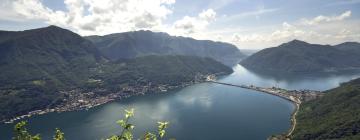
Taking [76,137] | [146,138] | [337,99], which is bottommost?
[76,137]

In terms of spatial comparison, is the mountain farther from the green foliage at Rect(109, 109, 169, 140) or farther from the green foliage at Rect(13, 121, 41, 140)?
the green foliage at Rect(13, 121, 41, 140)

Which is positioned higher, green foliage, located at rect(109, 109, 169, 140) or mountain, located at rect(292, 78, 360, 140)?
green foliage, located at rect(109, 109, 169, 140)

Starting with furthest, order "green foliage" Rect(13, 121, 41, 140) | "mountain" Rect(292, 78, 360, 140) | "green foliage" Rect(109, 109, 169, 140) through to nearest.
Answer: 1. "mountain" Rect(292, 78, 360, 140)
2. "green foliage" Rect(13, 121, 41, 140)
3. "green foliage" Rect(109, 109, 169, 140)

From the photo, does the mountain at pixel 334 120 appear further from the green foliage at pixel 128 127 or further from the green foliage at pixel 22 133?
the green foliage at pixel 22 133

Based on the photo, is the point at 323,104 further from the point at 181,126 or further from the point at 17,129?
the point at 17,129

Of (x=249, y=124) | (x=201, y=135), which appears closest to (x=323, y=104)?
(x=249, y=124)

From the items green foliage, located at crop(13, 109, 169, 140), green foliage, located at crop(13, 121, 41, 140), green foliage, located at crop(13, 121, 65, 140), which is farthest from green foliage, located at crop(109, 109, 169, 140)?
green foliage, located at crop(13, 121, 41, 140)

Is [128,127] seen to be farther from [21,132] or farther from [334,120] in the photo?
[334,120]

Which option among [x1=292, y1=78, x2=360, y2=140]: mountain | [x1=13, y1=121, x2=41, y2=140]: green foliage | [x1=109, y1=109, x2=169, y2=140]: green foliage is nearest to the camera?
[x1=109, y1=109, x2=169, y2=140]: green foliage

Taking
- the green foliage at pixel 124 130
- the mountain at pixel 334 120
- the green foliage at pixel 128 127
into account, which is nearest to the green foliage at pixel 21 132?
the green foliage at pixel 124 130
